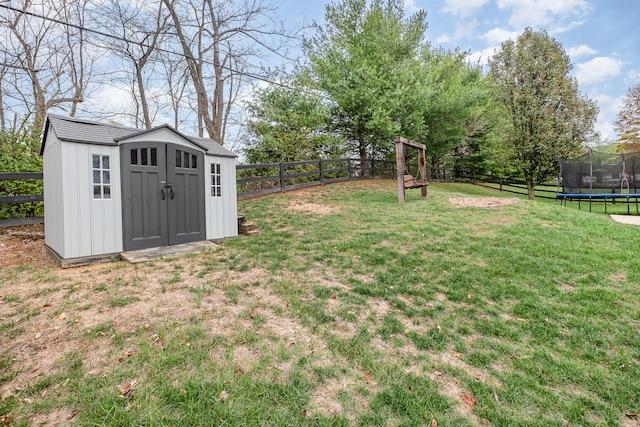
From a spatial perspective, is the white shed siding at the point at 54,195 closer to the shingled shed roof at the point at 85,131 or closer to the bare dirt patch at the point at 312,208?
the shingled shed roof at the point at 85,131

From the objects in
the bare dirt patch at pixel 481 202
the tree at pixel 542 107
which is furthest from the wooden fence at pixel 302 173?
the tree at pixel 542 107

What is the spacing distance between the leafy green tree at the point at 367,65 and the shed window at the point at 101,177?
33.8 ft

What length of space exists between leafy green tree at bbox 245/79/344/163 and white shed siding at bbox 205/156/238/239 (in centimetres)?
660

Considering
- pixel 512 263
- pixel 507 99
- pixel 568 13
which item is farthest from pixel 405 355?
pixel 507 99

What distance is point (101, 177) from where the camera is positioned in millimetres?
4582

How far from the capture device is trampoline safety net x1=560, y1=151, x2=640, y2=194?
11242 millimetres

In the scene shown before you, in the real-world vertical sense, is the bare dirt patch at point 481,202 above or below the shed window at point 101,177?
below

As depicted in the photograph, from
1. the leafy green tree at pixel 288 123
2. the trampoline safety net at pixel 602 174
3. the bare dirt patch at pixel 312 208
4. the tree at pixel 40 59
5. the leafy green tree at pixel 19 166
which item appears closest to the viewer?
the leafy green tree at pixel 19 166

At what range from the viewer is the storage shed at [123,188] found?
14.3ft

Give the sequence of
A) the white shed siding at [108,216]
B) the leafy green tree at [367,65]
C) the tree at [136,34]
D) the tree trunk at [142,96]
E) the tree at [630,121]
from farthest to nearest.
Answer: the tree at [630,121] → the leafy green tree at [367,65] → the tree trunk at [142,96] → the tree at [136,34] → the white shed siding at [108,216]

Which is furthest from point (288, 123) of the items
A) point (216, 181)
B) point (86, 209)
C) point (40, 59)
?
point (86, 209)

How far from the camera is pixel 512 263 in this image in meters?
4.37

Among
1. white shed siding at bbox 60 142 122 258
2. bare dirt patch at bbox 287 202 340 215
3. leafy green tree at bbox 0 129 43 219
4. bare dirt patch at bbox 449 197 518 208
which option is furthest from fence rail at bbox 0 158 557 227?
bare dirt patch at bbox 449 197 518 208

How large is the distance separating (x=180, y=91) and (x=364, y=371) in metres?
14.5
